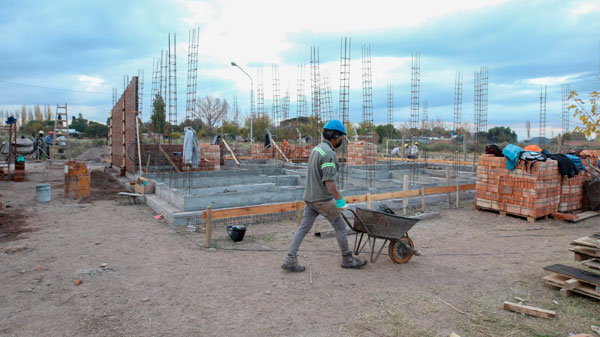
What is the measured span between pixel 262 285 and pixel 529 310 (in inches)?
108

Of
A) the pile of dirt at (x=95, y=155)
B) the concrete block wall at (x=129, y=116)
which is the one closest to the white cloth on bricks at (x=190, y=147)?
A: the concrete block wall at (x=129, y=116)

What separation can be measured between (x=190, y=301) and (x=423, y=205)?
6.39 m

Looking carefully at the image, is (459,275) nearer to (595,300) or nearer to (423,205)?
(595,300)

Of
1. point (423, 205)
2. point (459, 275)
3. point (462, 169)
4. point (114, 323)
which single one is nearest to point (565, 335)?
point (459, 275)

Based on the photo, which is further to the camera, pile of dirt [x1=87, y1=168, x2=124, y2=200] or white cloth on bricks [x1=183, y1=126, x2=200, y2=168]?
white cloth on bricks [x1=183, y1=126, x2=200, y2=168]

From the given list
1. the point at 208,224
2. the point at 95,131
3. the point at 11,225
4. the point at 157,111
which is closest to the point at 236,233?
the point at 208,224

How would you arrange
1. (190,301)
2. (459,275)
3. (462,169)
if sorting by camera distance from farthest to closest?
1. (462,169)
2. (459,275)
3. (190,301)

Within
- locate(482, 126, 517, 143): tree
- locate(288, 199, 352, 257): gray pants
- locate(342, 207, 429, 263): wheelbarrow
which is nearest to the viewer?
locate(288, 199, 352, 257): gray pants

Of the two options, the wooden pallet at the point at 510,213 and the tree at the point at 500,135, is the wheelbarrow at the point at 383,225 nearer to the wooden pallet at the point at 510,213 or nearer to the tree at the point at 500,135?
the wooden pallet at the point at 510,213

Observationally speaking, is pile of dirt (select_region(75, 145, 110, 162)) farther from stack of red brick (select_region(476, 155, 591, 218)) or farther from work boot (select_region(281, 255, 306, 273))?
work boot (select_region(281, 255, 306, 273))

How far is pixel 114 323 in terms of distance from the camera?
3.57m

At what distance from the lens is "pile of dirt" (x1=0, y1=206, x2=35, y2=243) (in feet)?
21.3

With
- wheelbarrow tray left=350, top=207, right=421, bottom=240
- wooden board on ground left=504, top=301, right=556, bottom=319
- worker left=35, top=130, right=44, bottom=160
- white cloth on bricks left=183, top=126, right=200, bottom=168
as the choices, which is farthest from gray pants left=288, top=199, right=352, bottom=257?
worker left=35, top=130, right=44, bottom=160

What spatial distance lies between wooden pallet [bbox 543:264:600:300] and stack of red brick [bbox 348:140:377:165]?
1226cm
